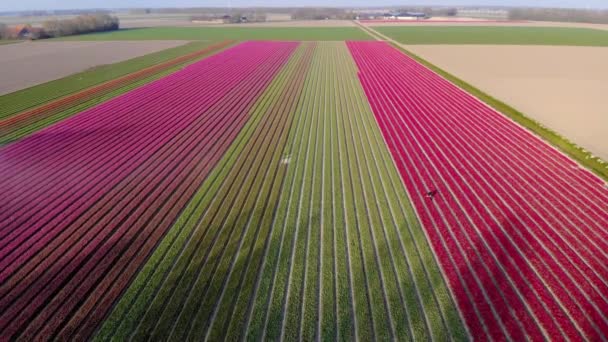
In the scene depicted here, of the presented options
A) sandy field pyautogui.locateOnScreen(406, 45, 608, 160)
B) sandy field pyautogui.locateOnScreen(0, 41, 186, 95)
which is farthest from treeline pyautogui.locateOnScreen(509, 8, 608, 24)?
sandy field pyautogui.locateOnScreen(0, 41, 186, 95)

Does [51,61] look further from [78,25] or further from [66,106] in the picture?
[78,25]

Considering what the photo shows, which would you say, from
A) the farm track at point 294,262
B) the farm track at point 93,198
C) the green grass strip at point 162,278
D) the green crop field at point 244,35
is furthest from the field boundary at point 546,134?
the green crop field at point 244,35

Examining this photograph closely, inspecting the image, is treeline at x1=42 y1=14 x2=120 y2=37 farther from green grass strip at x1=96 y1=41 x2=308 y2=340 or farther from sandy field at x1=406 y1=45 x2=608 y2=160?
green grass strip at x1=96 y1=41 x2=308 y2=340

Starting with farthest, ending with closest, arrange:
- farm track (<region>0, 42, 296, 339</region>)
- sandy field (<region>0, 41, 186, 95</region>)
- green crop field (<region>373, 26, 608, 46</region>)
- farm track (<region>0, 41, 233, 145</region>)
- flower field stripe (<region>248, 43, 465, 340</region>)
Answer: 1. green crop field (<region>373, 26, 608, 46</region>)
2. sandy field (<region>0, 41, 186, 95</region>)
3. farm track (<region>0, 41, 233, 145</region>)
4. farm track (<region>0, 42, 296, 339</region>)
5. flower field stripe (<region>248, 43, 465, 340</region>)

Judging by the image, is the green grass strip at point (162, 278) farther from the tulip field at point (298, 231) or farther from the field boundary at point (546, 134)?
the field boundary at point (546, 134)

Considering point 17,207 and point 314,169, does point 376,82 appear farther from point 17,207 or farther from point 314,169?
point 17,207

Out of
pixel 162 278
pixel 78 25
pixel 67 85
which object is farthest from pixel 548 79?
pixel 78 25

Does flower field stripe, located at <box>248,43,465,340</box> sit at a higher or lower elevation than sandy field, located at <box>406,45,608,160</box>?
lower
